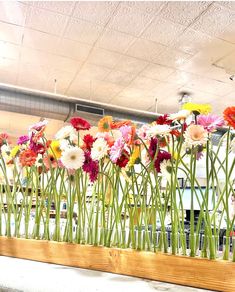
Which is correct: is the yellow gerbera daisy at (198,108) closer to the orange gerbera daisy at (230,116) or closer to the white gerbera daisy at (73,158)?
the orange gerbera daisy at (230,116)

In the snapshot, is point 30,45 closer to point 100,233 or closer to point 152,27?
point 152,27

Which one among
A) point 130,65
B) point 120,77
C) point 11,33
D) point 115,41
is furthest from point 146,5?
point 120,77

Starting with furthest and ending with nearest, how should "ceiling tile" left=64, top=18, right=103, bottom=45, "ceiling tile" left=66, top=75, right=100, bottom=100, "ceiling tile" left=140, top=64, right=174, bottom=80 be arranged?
"ceiling tile" left=66, top=75, right=100, bottom=100 < "ceiling tile" left=140, top=64, right=174, bottom=80 < "ceiling tile" left=64, top=18, right=103, bottom=45

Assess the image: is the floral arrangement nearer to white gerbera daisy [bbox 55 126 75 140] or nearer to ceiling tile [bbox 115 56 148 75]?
white gerbera daisy [bbox 55 126 75 140]

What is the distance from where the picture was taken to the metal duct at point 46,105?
5.19 metres

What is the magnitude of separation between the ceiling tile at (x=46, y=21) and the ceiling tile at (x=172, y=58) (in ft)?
4.42

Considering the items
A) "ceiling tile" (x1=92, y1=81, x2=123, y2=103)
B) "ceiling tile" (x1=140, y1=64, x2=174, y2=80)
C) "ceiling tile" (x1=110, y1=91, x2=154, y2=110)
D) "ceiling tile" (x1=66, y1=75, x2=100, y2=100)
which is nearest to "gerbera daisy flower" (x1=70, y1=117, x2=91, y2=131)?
"ceiling tile" (x1=140, y1=64, x2=174, y2=80)

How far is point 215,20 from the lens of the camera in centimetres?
323

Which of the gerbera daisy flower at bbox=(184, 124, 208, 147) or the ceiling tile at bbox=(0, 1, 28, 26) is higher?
the ceiling tile at bbox=(0, 1, 28, 26)

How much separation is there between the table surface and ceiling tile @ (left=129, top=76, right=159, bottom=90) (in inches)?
160

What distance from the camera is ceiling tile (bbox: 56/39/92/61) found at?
3.82 metres

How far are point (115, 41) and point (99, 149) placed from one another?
2.95 m

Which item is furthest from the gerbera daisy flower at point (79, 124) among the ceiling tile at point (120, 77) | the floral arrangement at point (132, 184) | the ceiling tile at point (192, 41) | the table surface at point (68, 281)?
the ceiling tile at point (120, 77)

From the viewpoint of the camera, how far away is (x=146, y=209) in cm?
106
